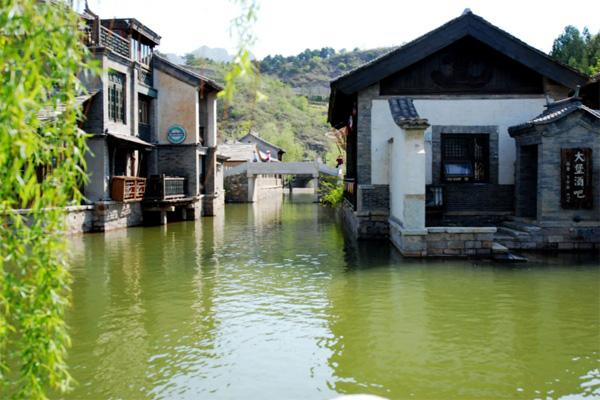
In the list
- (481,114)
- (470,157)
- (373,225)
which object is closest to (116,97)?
(373,225)

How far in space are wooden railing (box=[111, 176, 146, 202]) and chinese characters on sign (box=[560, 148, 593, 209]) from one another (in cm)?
1461

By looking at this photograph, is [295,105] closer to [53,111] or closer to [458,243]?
[458,243]

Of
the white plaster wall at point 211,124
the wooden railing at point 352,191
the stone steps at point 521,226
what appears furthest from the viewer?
the white plaster wall at point 211,124

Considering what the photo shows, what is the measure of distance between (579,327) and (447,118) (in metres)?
9.56

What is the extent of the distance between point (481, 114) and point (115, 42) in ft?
45.8

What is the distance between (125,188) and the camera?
824 inches

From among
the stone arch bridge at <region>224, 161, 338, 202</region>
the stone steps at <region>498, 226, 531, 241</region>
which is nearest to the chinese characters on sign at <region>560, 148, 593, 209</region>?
the stone steps at <region>498, 226, 531, 241</region>

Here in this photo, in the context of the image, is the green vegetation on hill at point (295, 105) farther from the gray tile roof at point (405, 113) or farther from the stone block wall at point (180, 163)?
the gray tile roof at point (405, 113)

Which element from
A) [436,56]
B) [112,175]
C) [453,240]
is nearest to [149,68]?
[112,175]

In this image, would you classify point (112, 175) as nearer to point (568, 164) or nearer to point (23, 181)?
point (568, 164)

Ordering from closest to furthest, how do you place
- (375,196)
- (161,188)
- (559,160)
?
(559,160), (375,196), (161,188)

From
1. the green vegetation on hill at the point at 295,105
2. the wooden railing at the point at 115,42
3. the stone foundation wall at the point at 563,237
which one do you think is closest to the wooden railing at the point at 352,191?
the stone foundation wall at the point at 563,237

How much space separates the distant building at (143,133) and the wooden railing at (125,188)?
4cm

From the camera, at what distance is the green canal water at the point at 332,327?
19.1ft
